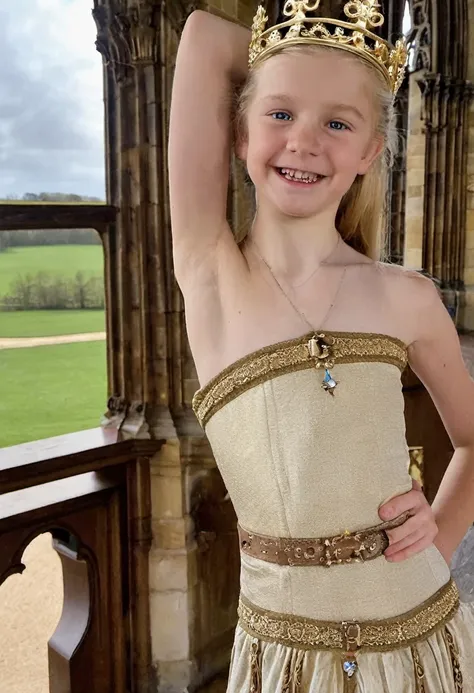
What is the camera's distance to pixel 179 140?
0.79 metres

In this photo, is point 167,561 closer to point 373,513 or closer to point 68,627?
point 68,627

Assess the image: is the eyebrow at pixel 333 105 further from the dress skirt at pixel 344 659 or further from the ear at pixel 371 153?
the dress skirt at pixel 344 659

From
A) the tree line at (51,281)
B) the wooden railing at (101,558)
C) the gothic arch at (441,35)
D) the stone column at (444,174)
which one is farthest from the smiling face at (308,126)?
the gothic arch at (441,35)

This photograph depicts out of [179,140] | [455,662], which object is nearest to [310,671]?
[455,662]

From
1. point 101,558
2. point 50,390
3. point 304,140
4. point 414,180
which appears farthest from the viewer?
point 414,180

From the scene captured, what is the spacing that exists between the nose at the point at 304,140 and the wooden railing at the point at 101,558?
1232 mm

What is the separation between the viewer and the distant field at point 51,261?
5.52ft

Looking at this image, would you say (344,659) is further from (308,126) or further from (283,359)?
(308,126)

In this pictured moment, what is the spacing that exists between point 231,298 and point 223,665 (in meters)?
1.66

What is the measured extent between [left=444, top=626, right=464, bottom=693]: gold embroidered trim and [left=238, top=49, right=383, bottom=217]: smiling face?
18.3 inches

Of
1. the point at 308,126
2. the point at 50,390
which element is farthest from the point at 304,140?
the point at 50,390

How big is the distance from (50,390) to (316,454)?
122cm

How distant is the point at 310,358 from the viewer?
70cm

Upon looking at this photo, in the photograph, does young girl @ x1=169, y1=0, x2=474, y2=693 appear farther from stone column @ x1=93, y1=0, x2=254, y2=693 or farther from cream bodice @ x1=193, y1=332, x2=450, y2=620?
stone column @ x1=93, y1=0, x2=254, y2=693
